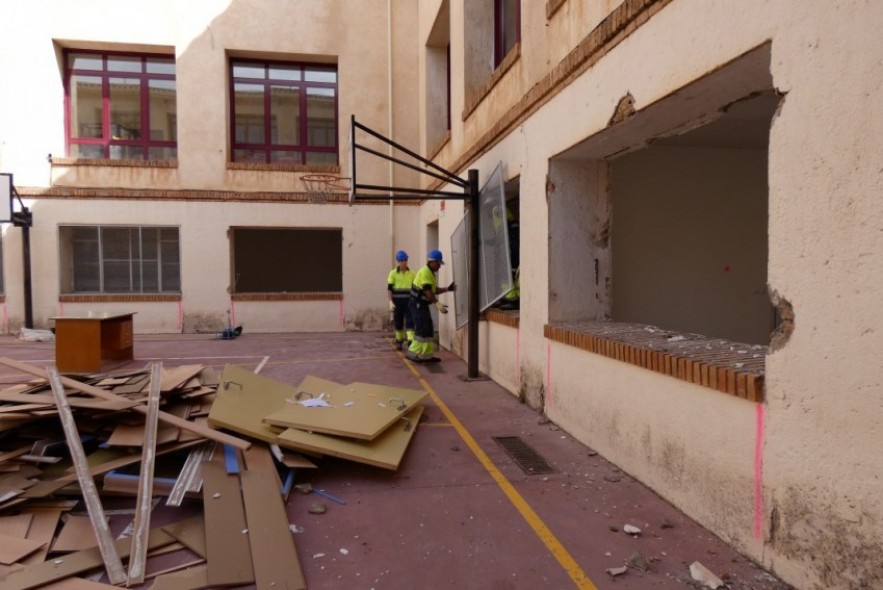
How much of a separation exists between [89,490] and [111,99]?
13715 millimetres

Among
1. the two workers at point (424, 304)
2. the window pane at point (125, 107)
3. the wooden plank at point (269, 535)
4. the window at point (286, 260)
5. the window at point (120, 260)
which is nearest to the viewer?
the wooden plank at point (269, 535)

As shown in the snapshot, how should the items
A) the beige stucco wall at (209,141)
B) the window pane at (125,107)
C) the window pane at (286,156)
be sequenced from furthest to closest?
the window pane at (286,156)
the window pane at (125,107)
the beige stucco wall at (209,141)

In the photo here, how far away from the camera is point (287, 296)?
45.5 ft

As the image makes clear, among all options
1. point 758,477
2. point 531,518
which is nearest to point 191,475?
point 531,518

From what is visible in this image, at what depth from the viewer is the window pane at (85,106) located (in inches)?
532

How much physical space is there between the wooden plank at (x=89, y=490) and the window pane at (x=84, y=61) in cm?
1205

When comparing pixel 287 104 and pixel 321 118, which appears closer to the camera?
pixel 321 118

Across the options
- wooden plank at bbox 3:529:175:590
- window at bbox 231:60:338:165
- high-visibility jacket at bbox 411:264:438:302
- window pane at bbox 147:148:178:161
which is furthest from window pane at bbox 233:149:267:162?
wooden plank at bbox 3:529:175:590

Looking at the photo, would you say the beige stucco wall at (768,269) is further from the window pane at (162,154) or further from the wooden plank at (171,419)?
the window pane at (162,154)

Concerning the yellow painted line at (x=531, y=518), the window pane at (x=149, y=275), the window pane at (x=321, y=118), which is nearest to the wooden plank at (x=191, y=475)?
the yellow painted line at (x=531, y=518)

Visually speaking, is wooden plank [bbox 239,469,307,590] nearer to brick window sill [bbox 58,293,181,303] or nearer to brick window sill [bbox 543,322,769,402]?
brick window sill [bbox 543,322,769,402]

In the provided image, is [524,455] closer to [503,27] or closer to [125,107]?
[503,27]

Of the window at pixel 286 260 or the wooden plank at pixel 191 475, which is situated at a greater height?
the window at pixel 286 260

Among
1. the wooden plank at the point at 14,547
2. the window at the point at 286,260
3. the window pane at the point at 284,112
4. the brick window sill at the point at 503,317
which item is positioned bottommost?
the wooden plank at the point at 14,547
